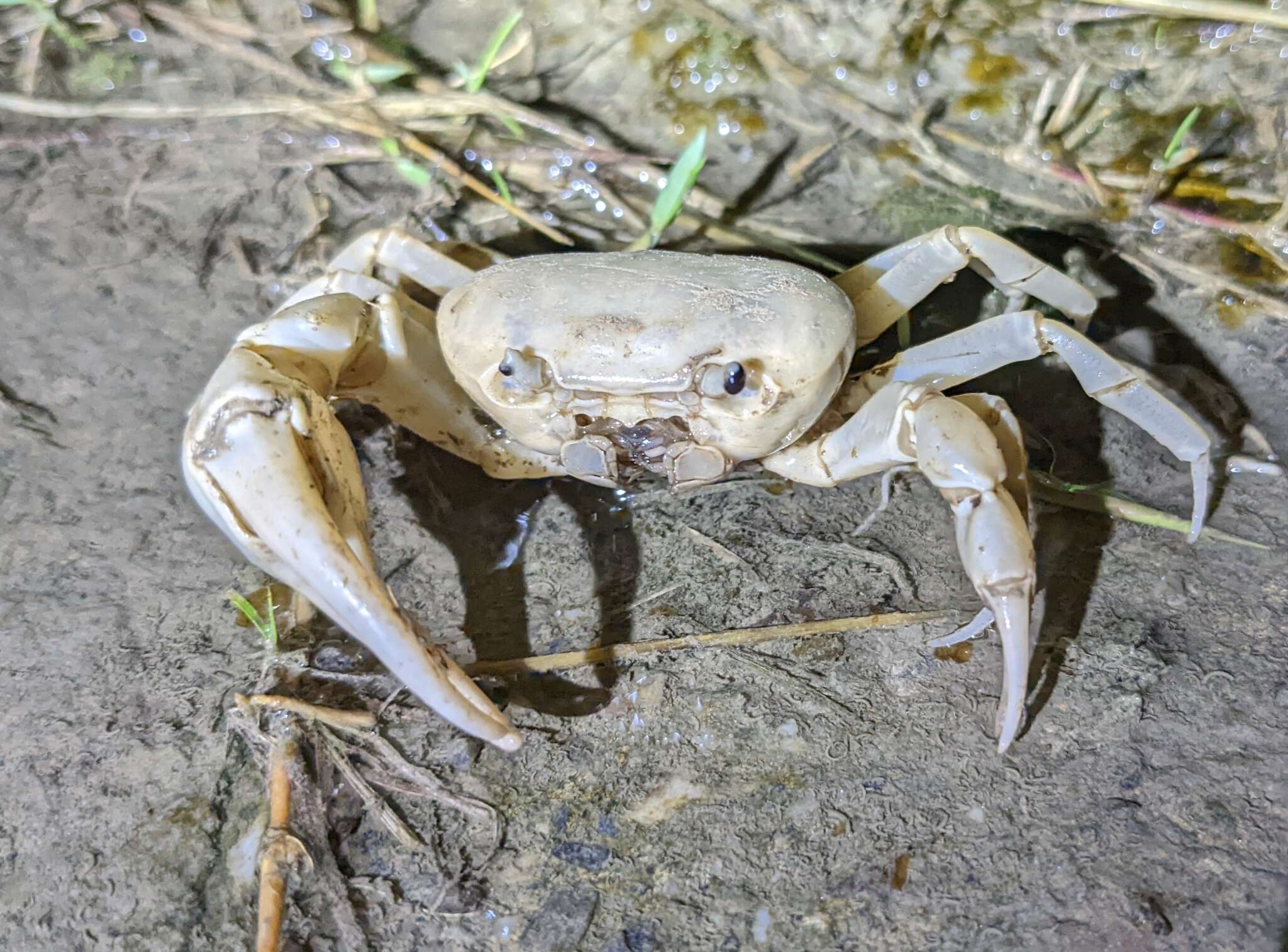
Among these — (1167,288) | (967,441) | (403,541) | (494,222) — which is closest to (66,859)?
(403,541)

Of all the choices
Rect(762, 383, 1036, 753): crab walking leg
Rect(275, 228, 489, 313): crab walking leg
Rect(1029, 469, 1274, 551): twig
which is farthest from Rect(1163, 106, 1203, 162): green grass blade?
Rect(275, 228, 489, 313): crab walking leg

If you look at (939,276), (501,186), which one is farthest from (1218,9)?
(501,186)

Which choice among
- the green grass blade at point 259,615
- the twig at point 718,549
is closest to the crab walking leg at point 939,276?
the twig at point 718,549

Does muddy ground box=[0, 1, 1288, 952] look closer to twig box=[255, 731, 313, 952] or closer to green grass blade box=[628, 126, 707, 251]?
twig box=[255, 731, 313, 952]

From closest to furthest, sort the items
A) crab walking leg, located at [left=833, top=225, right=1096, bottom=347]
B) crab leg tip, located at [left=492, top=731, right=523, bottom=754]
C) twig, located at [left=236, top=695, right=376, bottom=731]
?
crab leg tip, located at [left=492, top=731, right=523, bottom=754]
twig, located at [left=236, top=695, right=376, bottom=731]
crab walking leg, located at [left=833, top=225, right=1096, bottom=347]

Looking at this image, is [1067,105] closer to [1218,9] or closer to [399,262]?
[1218,9]

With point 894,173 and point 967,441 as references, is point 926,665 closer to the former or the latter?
point 967,441
